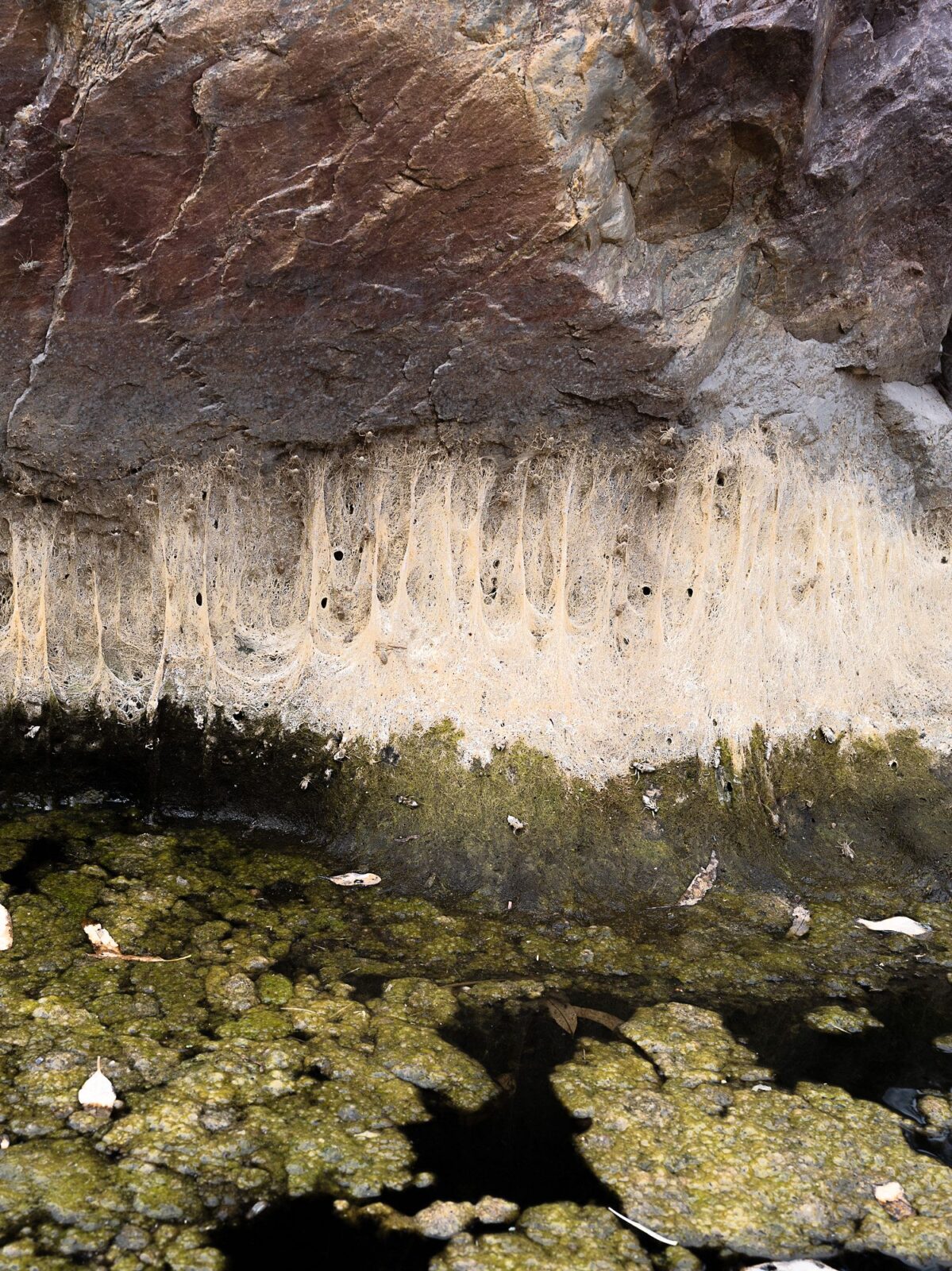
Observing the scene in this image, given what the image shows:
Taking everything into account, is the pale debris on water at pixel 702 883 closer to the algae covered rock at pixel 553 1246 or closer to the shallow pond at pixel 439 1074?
the shallow pond at pixel 439 1074

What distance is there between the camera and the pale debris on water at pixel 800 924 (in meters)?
3.28

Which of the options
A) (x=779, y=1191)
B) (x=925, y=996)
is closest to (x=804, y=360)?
(x=925, y=996)

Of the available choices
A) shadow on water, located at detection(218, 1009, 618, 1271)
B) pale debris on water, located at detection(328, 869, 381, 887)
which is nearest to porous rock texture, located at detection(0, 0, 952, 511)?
pale debris on water, located at detection(328, 869, 381, 887)

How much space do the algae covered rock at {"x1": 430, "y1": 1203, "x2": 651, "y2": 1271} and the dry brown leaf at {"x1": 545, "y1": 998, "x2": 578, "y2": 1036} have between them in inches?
24.7

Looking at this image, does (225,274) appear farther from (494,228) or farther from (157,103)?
(494,228)

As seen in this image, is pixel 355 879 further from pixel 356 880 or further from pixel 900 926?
pixel 900 926

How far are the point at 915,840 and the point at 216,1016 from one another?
2.32 m

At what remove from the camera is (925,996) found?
9.89 feet

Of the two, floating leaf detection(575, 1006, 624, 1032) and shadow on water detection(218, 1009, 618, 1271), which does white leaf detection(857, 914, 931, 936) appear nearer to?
floating leaf detection(575, 1006, 624, 1032)

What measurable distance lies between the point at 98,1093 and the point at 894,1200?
1.63m

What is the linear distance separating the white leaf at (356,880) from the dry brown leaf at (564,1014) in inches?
29.2

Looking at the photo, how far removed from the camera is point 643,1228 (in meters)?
2.12

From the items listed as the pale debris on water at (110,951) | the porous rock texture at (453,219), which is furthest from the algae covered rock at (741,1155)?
the porous rock texture at (453,219)

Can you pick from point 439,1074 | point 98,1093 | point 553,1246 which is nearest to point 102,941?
point 98,1093
